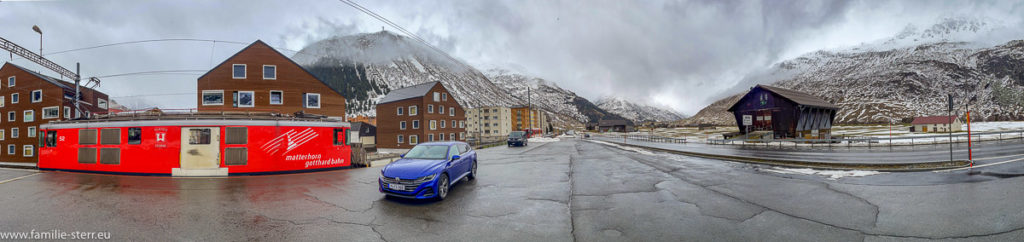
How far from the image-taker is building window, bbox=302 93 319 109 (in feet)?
96.4

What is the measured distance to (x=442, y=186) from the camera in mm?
8570

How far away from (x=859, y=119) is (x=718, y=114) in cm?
8060

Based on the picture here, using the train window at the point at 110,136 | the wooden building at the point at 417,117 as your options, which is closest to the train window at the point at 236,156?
the train window at the point at 110,136

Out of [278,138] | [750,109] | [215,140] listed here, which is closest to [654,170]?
[278,138]

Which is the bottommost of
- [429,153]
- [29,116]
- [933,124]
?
[933,124]

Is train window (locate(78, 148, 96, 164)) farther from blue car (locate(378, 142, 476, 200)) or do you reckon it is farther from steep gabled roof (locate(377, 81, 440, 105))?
steep gabled roof (locate(377, 81, 440, 105))

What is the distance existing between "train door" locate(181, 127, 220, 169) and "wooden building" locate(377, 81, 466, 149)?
32.7 m

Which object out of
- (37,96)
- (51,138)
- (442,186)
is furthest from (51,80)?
(442,186)

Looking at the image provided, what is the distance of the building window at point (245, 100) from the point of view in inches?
1056

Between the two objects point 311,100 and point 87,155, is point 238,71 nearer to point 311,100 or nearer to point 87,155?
point 311,100

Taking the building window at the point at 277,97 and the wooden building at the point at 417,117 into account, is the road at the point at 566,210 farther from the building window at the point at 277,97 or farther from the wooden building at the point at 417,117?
the wooden building at the point at 417,117

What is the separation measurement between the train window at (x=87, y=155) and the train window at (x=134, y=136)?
2.55m

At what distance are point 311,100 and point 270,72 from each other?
12.3 feet

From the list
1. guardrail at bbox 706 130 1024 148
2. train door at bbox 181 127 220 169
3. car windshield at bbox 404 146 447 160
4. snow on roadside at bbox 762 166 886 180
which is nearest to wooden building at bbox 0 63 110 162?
train door at bbox 181 127 220 169
